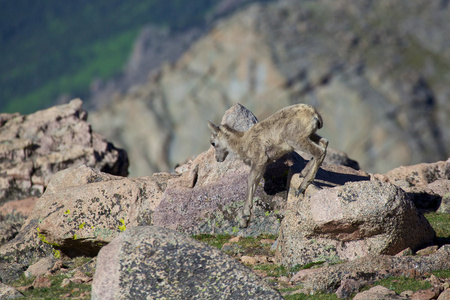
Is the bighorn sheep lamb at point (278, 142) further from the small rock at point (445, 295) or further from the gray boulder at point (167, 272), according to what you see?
the small rock at point (445, 295)

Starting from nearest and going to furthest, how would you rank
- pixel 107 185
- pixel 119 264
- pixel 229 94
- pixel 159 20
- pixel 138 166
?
pixel 119 264, pixel 107 185, pixel 138 166, pixel 229 94, pixel 159 20

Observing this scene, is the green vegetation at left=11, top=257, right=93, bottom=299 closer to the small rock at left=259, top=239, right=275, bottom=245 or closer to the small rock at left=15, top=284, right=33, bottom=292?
the small rock at left=15, top=284, right=33, bottom=292

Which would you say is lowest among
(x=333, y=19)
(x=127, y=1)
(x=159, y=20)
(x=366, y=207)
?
(x=366, y=207)

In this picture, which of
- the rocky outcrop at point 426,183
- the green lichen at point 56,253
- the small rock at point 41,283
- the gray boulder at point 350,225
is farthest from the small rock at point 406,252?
the green lichen at point 56,253

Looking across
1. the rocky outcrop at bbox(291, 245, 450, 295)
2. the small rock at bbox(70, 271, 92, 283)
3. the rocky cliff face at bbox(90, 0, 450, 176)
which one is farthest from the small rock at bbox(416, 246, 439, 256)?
the rocky cliff face at bbox(90, 0, 450, 176)

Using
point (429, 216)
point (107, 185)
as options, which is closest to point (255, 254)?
point (107, 185)

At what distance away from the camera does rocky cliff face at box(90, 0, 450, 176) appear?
9188cm

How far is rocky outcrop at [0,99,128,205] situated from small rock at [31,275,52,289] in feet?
33.2

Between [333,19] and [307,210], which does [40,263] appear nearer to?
[307,210]

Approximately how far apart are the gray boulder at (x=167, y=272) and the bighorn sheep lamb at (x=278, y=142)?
15.8 ft

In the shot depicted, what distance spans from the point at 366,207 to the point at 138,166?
7869 cm

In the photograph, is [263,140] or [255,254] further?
[263,140]

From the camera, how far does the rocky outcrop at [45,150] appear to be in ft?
82.9

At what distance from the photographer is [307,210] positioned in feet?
48.2
